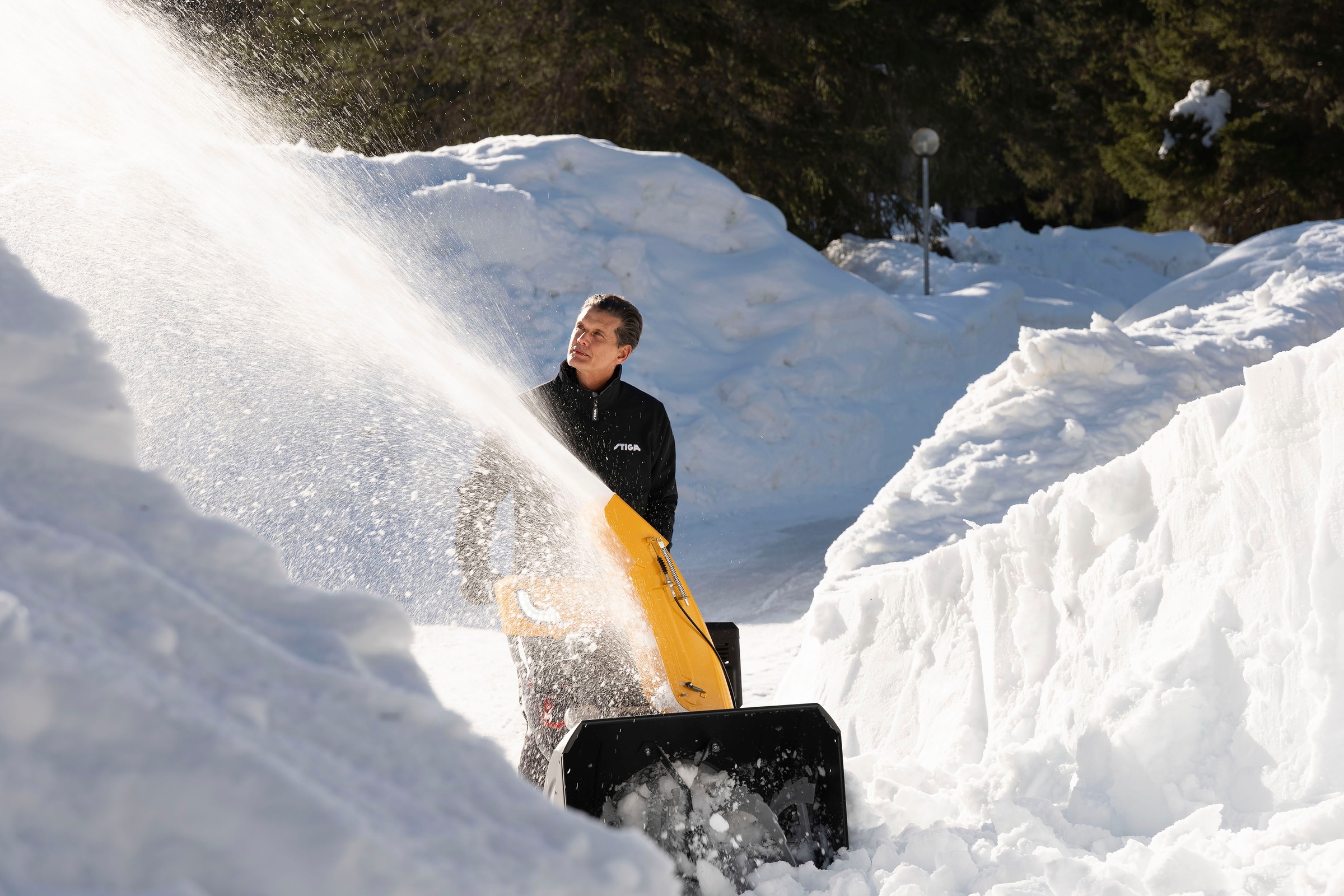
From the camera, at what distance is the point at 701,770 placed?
109 inches

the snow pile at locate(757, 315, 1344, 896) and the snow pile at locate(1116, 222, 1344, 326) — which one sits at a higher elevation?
the snow pile at locate(1116, 222, 1344, 326)

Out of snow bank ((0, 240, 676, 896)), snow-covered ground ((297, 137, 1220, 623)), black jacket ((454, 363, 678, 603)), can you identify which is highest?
snow-covered ground ((297, 137, 1220, 623))

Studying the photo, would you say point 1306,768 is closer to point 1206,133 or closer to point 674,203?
point 674,203

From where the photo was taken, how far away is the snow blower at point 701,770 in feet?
8.80

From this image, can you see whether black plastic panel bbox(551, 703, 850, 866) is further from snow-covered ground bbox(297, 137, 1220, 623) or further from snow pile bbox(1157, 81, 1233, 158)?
snow pile bbox(1157, 81, 1233, 158)

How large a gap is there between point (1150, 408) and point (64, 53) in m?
7.47

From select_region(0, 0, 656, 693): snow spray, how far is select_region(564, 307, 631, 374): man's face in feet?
7.70

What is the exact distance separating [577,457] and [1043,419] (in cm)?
373

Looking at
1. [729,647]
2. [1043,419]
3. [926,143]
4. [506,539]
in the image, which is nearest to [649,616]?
[729,647]

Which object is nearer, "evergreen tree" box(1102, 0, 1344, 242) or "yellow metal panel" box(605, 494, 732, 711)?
"yellow metal panel" box(605, 494, 732, 711)

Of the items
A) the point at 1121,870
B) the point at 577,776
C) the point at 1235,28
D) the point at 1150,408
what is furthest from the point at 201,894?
the point at 1235,28

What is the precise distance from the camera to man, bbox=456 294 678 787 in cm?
321

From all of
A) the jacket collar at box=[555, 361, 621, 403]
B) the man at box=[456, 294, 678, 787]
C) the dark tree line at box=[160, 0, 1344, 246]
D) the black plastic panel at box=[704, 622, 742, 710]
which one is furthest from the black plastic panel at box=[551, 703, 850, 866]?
the dark tree line at box=[160, 0, 1344, 246]

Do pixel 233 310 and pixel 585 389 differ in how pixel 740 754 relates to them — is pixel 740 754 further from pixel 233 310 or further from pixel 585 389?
pixel 233 310
